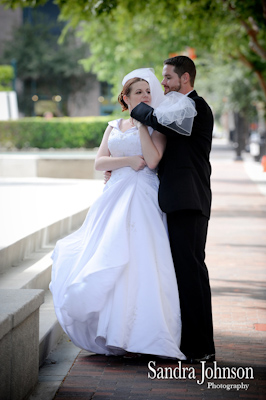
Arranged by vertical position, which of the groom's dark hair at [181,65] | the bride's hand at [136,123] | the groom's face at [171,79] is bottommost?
the bride's hand at [136,123]

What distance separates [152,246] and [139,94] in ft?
3.68

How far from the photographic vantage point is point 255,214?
14586 mm

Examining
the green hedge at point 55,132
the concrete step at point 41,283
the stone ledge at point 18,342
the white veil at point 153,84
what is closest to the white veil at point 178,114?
the white veil at point 153,84

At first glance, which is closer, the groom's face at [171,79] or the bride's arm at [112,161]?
the groom's face at [171,79]

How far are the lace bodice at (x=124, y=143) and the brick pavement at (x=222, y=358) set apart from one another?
4.97ft

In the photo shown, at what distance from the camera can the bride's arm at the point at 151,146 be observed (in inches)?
198

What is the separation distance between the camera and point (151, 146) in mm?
5039

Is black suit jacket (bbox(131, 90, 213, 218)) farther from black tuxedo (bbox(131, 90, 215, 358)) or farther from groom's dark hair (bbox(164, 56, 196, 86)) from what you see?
groom's dark hair (bbox(164, 56, 196, 86))

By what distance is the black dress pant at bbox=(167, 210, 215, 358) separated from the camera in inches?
196

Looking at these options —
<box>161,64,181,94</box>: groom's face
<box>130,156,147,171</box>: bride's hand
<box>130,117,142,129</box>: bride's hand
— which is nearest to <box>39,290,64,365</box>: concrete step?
<box>130,156,147,171</box>: bride's hand

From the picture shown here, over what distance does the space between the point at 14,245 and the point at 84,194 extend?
5.86m

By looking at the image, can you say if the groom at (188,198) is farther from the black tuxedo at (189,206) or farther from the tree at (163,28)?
the tree at (163,28)

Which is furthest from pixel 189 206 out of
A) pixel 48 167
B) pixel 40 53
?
pixel 40 53

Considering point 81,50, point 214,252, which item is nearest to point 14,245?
point 214,252
